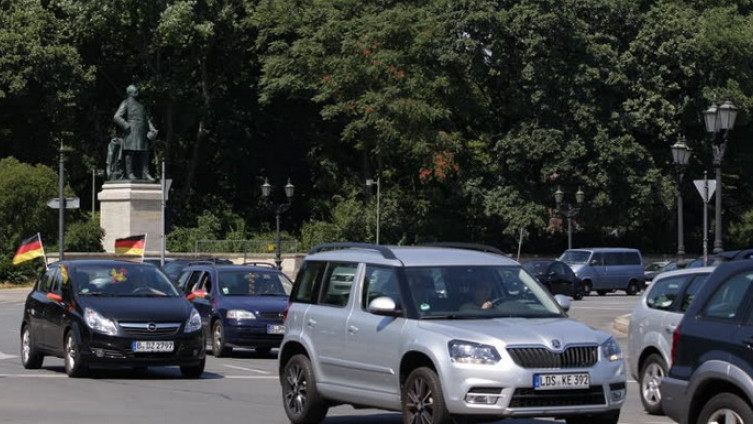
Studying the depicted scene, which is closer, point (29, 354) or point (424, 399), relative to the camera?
point (424, 399)

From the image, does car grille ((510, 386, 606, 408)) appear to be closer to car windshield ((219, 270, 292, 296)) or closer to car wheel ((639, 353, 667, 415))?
car wheel ((639, 353, 667, 415))

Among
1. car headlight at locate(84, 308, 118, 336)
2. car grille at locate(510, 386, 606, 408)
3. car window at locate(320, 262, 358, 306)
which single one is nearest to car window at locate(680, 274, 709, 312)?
car window at locate(320, 262, 358, 306)

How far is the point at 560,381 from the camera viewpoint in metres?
12.3

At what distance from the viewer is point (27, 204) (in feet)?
201

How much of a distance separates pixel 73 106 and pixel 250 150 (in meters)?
12.2

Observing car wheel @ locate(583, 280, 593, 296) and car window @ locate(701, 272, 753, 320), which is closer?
car window @ locate(701, 272, 753, 320)

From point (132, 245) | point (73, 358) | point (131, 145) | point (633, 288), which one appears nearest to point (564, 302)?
point (73, 358)

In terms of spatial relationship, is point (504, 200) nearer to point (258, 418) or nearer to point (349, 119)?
→ point (349, 119)

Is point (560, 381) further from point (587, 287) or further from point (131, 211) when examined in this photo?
point (131, 211)

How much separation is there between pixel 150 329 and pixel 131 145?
42.3 meters

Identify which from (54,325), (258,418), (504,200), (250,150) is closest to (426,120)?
(504,200)

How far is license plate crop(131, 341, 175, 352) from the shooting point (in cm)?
1961

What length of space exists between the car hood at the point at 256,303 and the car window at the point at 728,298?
48.1 ft

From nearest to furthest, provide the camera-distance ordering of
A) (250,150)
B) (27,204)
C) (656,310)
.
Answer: (656,310) → (27,204) → (250,150)
